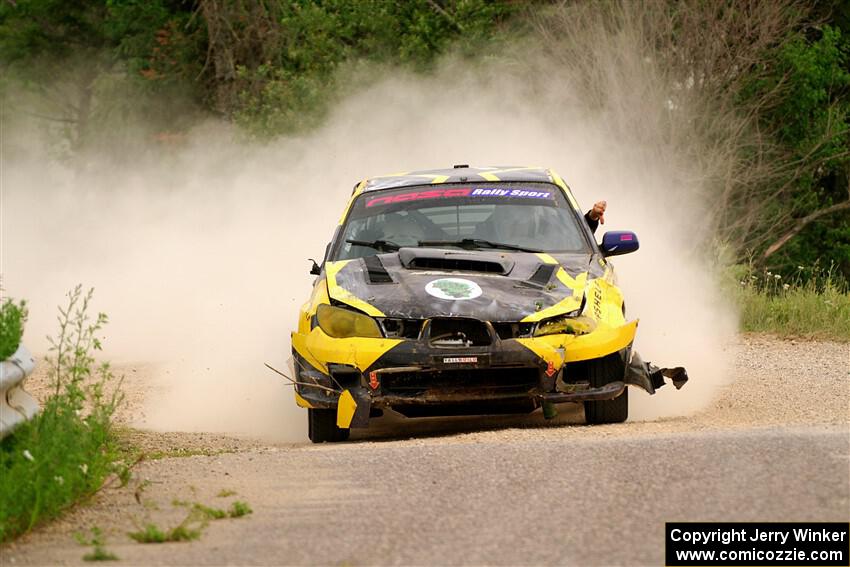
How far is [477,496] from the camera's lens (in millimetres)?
6676

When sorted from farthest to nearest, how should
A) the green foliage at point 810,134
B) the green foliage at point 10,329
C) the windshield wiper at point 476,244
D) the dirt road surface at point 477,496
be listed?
the green foliage at point 810,134 < the windshield wiper at point 476,244 < the green foliage at point 10,329 < the dirt road surface at point 477,496

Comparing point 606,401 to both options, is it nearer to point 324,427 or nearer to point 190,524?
point 324,427

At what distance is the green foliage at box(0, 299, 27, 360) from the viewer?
7.15 metres

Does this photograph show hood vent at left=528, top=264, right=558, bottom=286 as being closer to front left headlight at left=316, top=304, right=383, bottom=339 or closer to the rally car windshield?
the rally car windshield

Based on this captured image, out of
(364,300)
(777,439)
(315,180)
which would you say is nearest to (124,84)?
(315,180)

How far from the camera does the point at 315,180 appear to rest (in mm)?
24750

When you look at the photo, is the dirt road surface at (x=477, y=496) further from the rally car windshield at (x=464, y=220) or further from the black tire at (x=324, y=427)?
the rally car windshield at (x=464, y=220)

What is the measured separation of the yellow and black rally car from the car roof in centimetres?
116

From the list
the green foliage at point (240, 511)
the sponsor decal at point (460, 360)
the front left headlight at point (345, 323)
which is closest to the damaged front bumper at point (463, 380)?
the sponsor decal at point (460, 360)

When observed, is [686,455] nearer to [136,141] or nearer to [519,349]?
[519,349]

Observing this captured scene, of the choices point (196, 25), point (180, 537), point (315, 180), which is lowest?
point (180, 537)

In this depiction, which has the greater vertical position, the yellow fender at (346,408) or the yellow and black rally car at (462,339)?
the yellow and black rally car at (462,339)

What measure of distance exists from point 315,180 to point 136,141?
42.9 feet

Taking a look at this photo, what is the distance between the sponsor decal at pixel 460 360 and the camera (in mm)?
9086
